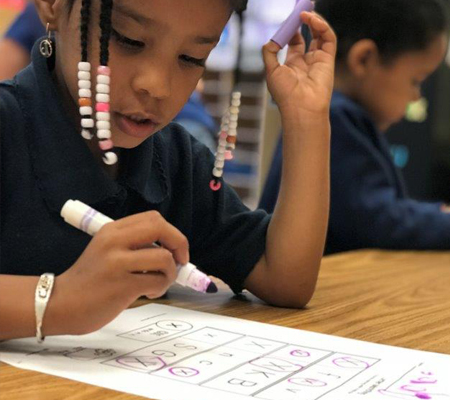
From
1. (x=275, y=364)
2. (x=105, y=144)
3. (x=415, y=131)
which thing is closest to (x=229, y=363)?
(x=275, y=364)

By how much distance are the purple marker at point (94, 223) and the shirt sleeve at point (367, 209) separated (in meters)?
0.95

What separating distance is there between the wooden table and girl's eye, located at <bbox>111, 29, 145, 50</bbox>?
271 mm

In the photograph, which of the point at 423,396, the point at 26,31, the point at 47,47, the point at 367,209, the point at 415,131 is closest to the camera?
the point at 423,396

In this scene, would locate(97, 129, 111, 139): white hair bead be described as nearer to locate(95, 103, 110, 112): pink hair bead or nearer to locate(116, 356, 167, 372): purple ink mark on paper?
locate(95, 103, 110, 112): pink hair bead

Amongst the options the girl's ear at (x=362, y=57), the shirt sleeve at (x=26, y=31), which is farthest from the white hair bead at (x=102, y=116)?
the shirt sleeve at (x=26, y=31)

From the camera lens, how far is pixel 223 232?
991mm

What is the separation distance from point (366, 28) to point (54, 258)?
1129mm

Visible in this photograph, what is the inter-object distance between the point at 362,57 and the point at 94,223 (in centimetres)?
119

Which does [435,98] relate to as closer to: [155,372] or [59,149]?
[59,149]

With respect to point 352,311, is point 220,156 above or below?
above

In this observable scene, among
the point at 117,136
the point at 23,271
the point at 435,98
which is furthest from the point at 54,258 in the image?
the point at 435,98

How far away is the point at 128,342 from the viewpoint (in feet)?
2.27

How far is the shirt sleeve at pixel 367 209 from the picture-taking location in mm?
1567

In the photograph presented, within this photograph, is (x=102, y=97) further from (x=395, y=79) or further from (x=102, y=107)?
(x=395, y=79)
